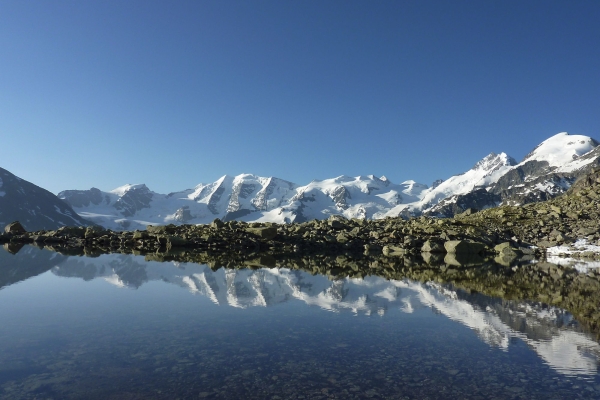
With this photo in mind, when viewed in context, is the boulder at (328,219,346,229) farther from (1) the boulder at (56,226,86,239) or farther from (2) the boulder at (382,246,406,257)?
(1) the boulder at (56,226,86,239)

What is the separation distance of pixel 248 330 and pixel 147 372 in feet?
14.4

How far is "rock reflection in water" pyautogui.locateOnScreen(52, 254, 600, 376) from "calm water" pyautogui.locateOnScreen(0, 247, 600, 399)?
0.10 metres

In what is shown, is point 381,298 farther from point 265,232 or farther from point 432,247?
point 265,232

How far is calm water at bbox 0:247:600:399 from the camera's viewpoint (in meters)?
8.69

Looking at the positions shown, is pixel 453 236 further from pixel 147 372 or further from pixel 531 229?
pixel 147 372

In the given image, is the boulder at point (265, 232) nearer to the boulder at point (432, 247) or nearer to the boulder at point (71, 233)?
the boulder at point (432, 247)

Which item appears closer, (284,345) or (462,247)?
(284,345)

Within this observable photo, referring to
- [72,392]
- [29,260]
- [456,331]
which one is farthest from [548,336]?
[29,260]

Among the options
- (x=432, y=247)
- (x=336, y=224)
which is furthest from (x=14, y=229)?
(x=432, y=247)

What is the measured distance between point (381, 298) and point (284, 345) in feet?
28.1

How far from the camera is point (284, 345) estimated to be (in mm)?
11719

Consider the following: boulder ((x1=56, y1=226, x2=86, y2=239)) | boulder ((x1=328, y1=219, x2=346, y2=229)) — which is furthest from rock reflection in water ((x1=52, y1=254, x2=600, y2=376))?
boulder ((x1=328, y1=219, x2=346, y2=229))

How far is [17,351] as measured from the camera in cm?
1073

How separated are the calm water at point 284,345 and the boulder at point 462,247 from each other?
31143mm
